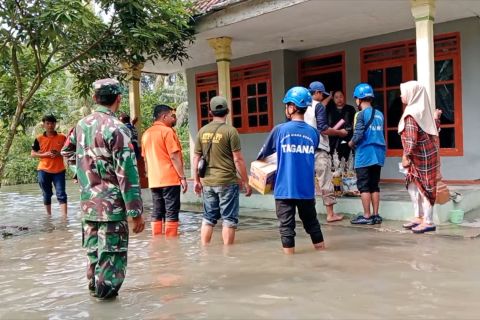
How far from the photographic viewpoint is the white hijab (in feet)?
18.8

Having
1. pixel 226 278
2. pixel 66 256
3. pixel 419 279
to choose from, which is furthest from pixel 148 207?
pixel 419 279

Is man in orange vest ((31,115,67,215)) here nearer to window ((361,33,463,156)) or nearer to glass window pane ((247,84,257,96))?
glass window pane ((247,84,257,96))

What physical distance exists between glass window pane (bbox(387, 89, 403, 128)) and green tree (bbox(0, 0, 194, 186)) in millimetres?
4028

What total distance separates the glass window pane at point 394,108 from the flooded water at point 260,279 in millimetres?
3917

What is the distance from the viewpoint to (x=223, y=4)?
793cm

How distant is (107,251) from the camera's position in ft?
12.6

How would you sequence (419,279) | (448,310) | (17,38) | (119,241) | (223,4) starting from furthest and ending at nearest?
1. (223,4)
2. (17,38)
3. (419,279)
4. (119,241)
5. (448,310)

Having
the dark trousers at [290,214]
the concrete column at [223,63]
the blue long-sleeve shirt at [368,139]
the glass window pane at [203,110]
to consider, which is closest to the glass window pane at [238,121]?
the glass window pane at [203,110]

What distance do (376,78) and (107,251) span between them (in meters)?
7.48

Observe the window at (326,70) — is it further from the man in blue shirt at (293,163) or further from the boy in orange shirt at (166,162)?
the man in blue shirt at (293,163)

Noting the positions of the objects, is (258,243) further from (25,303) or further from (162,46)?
(162,46)

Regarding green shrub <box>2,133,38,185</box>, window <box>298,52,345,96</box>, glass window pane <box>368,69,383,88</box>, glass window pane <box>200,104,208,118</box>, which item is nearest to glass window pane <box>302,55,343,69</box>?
window <box>298,52,345,96</box>

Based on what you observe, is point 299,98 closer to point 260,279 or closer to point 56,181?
point 260,279

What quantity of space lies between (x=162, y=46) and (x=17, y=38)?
103 inches
